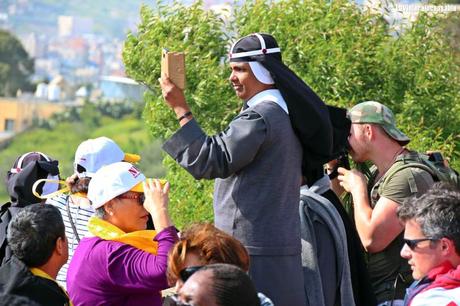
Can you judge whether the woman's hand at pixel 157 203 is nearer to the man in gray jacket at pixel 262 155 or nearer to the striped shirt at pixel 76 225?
the man in gray jacket at pixel 262 155

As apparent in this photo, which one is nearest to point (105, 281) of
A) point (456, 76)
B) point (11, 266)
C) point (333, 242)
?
point (11, 266)

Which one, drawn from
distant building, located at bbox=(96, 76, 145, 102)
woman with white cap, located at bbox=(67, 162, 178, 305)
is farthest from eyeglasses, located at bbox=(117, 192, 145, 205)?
distant building, located at bbox=(96, 76, 145, 102)

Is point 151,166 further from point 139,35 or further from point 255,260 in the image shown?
point 255,260

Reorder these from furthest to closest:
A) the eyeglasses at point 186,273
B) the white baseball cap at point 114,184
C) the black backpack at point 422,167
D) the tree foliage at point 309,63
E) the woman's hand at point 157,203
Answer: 1. the tree foliage at point 309,63
2. the black backpack at point 422,167
3. the white baseball cap at point 114,184
4. the woman's hand at point 157,203
5. the eyeglasses at point 186,273

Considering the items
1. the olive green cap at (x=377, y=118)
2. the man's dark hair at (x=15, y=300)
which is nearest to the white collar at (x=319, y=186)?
the olive green cap at (x=377, y=118)

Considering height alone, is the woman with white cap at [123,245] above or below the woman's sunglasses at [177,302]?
below

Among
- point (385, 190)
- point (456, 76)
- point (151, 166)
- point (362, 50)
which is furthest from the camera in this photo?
point (151, 166)

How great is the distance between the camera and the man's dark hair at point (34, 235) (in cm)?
451

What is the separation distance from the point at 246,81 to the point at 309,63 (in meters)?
3.30

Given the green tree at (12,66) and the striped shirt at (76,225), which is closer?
the striped shirt at (76,225)

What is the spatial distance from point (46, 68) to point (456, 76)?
9928cm

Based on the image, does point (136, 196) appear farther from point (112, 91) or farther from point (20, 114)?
point (112, 91)

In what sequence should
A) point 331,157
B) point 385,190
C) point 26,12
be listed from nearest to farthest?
point 331,157
point 385,190
point 26,12

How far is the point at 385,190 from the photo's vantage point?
5.52 m
